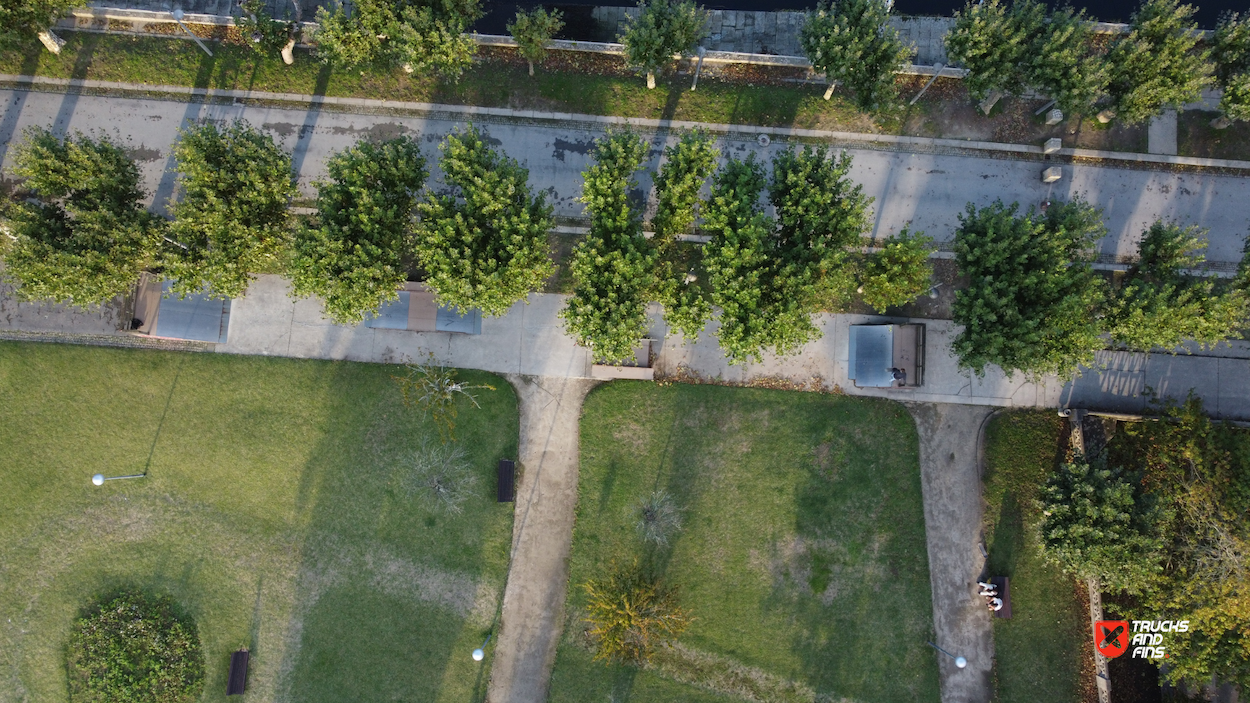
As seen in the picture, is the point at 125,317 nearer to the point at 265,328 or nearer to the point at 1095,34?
the point at 265,328

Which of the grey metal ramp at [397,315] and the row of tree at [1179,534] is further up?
the grey metal ramp at [397,315]

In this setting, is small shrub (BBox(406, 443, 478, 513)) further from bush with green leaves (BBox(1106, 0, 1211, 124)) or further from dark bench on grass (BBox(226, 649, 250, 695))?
bush with green leaves (BBox(1106, 0, 1211, 124))

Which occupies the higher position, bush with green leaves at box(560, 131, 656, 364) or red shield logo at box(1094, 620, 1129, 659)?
bush with green leaves at box(560, 131, 656, 364)

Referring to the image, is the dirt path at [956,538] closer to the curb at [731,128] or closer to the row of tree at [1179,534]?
the row of tree at [1179,534]

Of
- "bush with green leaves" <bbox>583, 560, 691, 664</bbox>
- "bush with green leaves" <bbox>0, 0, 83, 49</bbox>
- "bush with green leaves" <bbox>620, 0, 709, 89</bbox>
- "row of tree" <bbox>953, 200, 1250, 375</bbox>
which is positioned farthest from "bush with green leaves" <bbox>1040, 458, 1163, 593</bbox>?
"bush with green leaves" <bbox>0, 0, 83, 49</bbox>

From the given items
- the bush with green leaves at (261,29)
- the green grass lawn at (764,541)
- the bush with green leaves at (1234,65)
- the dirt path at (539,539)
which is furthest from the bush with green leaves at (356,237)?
the bush with green leaves at (1234,65)

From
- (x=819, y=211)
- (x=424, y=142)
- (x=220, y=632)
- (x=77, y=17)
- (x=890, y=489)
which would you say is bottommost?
(x=220, y=632)

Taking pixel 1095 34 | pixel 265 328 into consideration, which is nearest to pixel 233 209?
pixel 265 328
